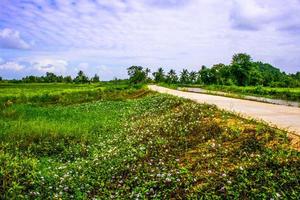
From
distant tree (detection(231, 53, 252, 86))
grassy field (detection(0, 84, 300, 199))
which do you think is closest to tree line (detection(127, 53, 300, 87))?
distant tree (detection(231, 53, 252, 86))

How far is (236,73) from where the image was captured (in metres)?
58.1

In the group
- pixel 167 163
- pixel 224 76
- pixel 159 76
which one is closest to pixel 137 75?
pixel 159 76

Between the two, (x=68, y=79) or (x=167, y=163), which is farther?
(x=68, y=79)

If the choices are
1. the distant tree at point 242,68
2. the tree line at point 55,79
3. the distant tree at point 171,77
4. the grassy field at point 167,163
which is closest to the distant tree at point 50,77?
the tree line at point 55,79

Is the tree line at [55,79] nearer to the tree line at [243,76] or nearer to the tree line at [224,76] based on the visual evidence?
the tree line at [224,76]

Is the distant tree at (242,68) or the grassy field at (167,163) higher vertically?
the distant tree at (242,68)

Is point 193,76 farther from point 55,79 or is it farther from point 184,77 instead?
point 55,79

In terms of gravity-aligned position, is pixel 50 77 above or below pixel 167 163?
above

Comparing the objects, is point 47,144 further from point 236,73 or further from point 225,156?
point 236,73

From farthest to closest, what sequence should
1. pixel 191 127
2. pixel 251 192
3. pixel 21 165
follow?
pixel 191 127, pixel 21 165, pixel 251 192

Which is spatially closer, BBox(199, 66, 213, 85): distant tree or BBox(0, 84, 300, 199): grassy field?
BBox(0, 84, 300, 199): grassy field

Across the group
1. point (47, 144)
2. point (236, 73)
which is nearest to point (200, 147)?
point (47, 144)

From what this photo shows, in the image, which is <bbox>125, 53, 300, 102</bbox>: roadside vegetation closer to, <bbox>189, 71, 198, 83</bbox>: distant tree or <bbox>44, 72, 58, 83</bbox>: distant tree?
<bbox>189, 71, 198, 83</bbox>: distant tree

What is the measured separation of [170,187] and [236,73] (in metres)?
51.6
